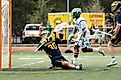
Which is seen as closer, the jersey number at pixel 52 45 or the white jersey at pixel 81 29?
the jersey number at pixel 52 45

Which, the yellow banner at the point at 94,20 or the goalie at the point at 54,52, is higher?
the yellow banner at the point at 94,20

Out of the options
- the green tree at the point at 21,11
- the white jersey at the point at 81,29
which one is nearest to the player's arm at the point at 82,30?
the white jersey at the point at 81,29

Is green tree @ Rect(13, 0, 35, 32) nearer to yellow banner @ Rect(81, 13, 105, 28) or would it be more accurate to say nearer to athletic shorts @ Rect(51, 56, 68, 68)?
yellow banner @ Rect(81, 13, 105, 28)

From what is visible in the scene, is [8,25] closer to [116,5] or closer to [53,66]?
[53,66]

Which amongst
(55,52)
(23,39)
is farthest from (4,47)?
(23,39)

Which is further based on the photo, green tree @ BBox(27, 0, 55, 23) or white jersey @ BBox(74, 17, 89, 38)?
green tree @ BBox(27, 0, 55, 23)

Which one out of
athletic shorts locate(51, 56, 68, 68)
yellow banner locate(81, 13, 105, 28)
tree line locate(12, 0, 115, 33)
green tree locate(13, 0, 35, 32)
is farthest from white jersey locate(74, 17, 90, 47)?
green tree locate(13, 0, 35, 32)

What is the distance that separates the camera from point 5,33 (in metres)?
14.7

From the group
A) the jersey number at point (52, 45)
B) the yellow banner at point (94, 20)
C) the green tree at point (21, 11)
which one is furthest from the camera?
the green tree at point (21, 11)

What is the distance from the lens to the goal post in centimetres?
1441

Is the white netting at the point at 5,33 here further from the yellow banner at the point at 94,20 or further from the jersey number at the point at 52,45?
the yellow banner at the point at 94,20

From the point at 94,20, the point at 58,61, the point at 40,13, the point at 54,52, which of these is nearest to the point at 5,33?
the point at 54,52

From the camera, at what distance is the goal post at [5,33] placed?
14.4m

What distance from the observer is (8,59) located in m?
15.0
